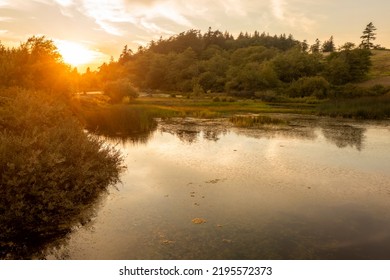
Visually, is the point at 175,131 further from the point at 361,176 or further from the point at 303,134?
the point at 361,176

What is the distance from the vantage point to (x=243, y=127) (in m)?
39.9

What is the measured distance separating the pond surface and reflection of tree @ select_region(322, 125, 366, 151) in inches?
45.2

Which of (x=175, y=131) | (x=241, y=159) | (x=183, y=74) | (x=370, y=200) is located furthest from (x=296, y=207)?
(x=183, y=74)

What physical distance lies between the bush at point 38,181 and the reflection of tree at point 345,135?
2114cm

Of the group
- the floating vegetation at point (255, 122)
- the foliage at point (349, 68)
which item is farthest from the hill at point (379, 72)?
the floating vegetation at point (255, 122)

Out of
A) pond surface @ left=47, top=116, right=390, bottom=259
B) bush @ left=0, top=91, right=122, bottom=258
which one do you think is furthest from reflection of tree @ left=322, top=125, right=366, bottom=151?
bush @ left=0, top=91, right=122, bottom=258

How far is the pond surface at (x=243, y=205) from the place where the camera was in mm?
11578

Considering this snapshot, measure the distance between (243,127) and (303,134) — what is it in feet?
23.9

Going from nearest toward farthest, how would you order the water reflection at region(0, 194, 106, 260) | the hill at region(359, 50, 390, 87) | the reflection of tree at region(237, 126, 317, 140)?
the water reflection at region(0, 194, 106, 260)
the reflection of tree at region(237, 126, 317, 140)
the hill at region(359, 50, 390, 87)

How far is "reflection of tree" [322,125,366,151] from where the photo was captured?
30.1m

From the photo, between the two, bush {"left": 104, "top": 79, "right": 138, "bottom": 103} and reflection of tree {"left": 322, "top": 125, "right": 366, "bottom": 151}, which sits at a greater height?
bush {"left": 104, "top": 79, "right": 138, "bottom": 103}

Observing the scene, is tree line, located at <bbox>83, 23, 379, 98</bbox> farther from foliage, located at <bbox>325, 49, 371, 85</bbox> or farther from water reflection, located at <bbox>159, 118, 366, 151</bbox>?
water reflection, located at <bbox>159, 118, 366, 151</bbox>

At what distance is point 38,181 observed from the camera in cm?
1341

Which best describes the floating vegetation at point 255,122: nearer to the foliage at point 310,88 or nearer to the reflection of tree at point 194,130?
the reflection of tree at point 194,130
